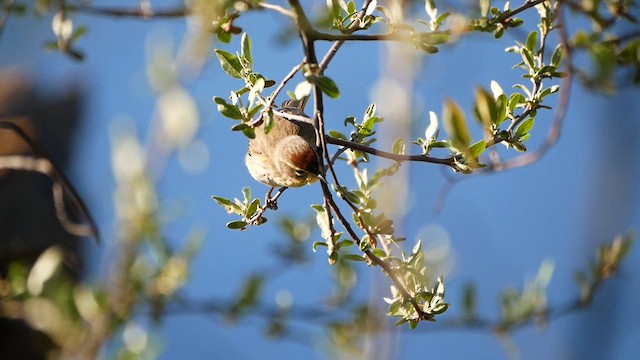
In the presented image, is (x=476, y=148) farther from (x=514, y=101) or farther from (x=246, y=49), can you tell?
(x=246, y=49)

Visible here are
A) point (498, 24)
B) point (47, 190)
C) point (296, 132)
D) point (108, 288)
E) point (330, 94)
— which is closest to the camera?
point (330, 94)

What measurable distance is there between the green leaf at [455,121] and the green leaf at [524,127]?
19cm

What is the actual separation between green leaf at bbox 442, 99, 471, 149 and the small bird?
0.26m

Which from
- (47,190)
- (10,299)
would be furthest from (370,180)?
(47,190)

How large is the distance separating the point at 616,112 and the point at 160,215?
2.05 feet

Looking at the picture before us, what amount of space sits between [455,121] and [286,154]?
13.1 inches

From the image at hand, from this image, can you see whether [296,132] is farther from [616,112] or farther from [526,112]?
[616,112]

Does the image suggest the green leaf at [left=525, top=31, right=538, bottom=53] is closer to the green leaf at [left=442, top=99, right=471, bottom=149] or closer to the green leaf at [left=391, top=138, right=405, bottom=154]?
the green leaf at [left=391, top=138, right=405, bottom=154]

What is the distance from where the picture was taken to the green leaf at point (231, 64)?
582mm

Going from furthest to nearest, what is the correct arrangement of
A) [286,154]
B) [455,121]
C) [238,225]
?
[286,154]
[238,225]
[455,121]

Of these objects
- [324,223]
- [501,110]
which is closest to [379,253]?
[324,223]

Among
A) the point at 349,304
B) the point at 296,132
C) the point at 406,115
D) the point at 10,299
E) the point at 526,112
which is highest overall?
the point at 526,112

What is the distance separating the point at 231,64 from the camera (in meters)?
0.59

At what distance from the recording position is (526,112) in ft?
2.10
